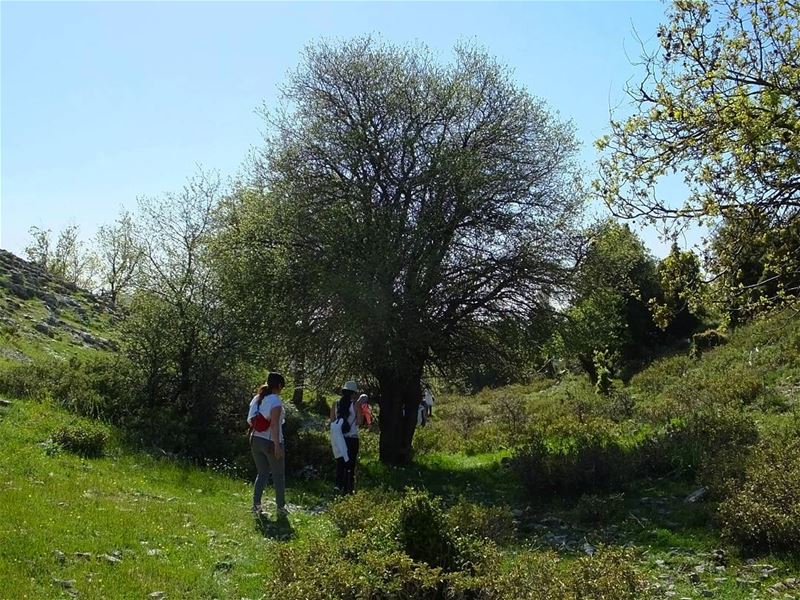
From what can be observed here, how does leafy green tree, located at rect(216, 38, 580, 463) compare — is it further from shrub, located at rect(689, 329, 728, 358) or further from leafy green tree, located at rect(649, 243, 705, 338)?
shrub, located at rect(689, 329, 728, 358)

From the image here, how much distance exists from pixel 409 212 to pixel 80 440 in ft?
28.5

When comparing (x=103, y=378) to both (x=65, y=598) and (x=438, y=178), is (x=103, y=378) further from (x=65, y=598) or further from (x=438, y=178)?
(x=65, y=598)

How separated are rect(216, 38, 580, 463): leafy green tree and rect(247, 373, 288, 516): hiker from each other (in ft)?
14.9

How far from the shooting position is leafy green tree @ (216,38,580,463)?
15.9 meters

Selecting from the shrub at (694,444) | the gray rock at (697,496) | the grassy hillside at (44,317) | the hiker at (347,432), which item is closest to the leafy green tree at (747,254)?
the gray rock at (697,496)

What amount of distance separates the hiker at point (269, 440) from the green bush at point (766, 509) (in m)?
6.43

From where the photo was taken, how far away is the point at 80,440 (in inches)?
533

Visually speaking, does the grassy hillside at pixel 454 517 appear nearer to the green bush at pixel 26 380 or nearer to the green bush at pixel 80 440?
the green bush at pixel 80 440

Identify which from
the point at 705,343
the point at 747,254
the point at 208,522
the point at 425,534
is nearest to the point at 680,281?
the point at 747,254

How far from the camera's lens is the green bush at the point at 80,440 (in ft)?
44.0

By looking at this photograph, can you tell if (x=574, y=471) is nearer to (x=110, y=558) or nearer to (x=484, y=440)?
(x=110, y=558)

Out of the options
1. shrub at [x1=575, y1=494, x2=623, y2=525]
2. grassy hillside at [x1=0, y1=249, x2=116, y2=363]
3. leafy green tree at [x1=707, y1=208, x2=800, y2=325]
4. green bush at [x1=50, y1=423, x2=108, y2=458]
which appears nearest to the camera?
leafy green tree at [x1=707, y1=208, x2=800, y2=325]

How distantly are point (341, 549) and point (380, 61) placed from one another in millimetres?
13743

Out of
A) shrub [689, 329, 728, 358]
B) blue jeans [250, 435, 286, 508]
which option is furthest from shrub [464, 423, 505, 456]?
shrub [689, 329, 728, 358]
